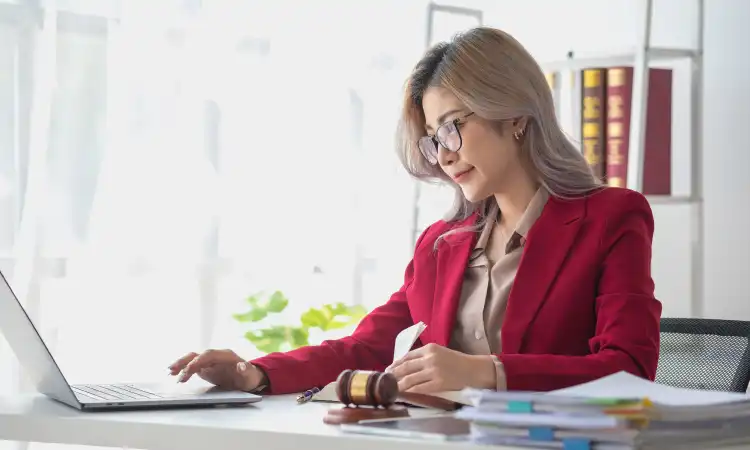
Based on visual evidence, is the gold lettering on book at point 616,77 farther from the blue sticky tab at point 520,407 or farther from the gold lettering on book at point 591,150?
the blue sticky tab at point 520,407

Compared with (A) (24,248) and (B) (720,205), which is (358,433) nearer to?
(A) (24,248)

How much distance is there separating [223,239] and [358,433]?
92.2 inches

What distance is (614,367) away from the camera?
171 cm

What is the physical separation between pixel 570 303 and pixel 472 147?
1.16 ft

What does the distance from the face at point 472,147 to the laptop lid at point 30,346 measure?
0.83 meters

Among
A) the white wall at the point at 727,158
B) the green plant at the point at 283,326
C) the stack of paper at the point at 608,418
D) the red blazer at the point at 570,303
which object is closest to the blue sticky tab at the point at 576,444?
the stack of paper at the point at 608,418

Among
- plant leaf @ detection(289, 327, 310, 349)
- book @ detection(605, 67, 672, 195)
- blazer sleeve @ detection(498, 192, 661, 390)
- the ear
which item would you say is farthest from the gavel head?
plant leaf @ detection(289, 327, 310, 349)

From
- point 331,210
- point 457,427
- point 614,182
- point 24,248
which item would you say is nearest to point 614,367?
point 457,427

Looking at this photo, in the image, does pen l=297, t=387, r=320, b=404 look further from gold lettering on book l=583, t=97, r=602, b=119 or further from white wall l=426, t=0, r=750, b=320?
white wall l=426, t=0, r=750, b=320

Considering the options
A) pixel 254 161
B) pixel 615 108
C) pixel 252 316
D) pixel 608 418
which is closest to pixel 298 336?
pixel 252 316

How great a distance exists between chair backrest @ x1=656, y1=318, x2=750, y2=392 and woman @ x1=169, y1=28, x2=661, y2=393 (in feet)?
0.86

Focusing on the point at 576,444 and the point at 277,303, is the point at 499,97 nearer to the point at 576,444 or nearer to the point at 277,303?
the point at 576,444

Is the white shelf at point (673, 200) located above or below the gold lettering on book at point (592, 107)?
below

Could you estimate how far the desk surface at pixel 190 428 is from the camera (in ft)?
4.20
